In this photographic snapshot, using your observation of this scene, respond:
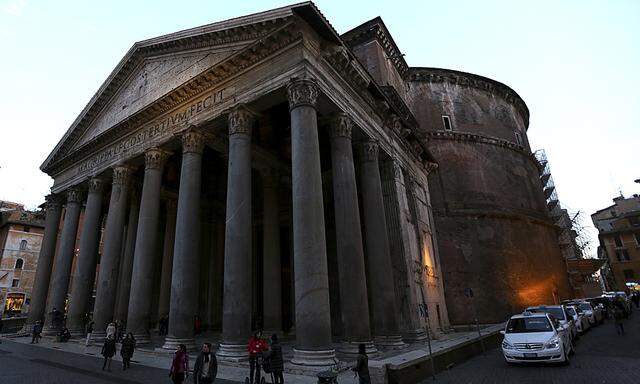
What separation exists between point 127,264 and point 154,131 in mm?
7308

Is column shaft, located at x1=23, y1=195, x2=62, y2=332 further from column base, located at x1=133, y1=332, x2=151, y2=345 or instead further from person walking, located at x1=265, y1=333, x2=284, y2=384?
person walking, located at x1=265, y1=333, x2=284, y2=384

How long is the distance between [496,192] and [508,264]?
480cm

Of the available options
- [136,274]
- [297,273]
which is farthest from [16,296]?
[297,273]

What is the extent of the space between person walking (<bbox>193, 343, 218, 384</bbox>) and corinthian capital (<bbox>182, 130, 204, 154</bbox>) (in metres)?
8.17

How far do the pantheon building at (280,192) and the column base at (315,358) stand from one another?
0.05m

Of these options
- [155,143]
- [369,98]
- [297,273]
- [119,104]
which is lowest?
[297,273]

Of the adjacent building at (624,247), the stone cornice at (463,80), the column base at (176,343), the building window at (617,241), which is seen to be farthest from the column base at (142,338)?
the building window at (617,241)

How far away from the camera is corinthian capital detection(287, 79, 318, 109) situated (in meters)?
10.2

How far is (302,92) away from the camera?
33.4 ft

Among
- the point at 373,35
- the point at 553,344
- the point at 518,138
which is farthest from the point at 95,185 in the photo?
the point at 518,138

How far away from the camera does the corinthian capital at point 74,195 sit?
1838 cm

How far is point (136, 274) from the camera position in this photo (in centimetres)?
1259

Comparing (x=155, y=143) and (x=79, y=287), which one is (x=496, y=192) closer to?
(x=155, y=143)

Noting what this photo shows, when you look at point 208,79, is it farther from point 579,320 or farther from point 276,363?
point 579,320
